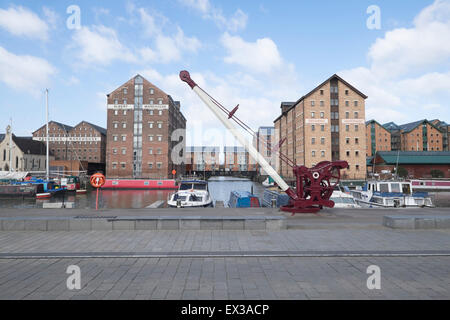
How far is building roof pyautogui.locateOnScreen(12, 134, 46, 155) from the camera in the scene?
8525 cm

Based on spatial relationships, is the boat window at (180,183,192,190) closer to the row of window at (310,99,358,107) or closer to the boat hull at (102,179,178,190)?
the boat hull at (102,179,178,190)

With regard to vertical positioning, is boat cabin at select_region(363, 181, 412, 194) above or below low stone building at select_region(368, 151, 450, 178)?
below

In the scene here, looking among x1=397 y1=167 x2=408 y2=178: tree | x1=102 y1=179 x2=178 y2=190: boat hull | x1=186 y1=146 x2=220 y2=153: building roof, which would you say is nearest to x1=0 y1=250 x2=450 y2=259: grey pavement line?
x1=102 y1=179 x2=178 y2=190: boat hull

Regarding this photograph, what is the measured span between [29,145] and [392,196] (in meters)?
100

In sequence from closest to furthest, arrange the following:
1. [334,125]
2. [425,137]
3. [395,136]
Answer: [334,125], [425,137], [395,136]

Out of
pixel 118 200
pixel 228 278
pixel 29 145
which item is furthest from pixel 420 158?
pixel 29 145

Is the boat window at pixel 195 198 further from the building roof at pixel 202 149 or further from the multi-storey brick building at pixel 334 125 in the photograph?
the building roof at pixel 202 149

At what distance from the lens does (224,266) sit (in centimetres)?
696

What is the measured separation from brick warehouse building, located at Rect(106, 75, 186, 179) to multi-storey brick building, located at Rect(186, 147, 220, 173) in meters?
60.9

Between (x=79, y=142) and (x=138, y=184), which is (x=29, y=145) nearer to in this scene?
(x=79, y=142)

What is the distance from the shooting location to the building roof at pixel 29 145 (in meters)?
85.2
